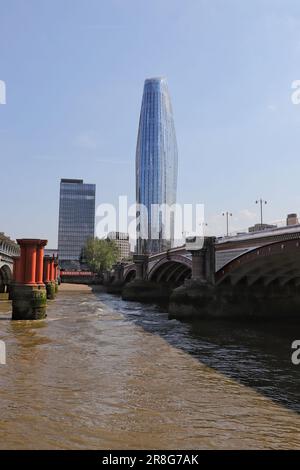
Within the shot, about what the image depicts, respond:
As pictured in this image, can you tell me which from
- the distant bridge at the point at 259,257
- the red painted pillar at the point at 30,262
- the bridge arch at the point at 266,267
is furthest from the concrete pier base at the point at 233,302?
the red painted pillar at the point at 30,262

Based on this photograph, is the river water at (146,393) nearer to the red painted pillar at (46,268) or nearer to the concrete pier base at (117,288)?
the red painted pillar at (46,268)

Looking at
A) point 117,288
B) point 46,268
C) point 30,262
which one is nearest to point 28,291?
point 30,262

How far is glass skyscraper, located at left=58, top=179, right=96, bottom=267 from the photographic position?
177 metres

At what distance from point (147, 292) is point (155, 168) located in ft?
352

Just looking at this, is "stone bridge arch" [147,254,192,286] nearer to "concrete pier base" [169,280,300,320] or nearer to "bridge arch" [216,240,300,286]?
"concrete pier base" [169,280,300,320]

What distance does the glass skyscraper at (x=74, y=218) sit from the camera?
177 metres

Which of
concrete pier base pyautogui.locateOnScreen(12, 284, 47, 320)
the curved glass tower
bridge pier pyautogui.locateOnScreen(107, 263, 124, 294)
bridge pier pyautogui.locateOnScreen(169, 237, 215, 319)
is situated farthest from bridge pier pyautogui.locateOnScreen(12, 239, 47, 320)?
the curved glass tower

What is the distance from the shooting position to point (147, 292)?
49844 millimetres

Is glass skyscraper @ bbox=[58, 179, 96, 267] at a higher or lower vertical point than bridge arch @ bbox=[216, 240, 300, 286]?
higher

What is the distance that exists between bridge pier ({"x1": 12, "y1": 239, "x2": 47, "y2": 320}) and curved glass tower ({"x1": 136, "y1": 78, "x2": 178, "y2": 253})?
118108 millimetres

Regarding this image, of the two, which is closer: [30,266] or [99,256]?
[30,266]

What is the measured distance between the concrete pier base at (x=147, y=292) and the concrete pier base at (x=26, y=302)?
81.9ft
